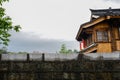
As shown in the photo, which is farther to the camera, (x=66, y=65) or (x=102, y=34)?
(x=102, y=34)

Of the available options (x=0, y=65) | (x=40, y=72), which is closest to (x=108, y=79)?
(x=40, y=72)

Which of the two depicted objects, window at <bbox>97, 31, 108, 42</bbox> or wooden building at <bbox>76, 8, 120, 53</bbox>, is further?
window at <bbox>97, 31, 108, 42</bbox>

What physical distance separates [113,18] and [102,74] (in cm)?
969

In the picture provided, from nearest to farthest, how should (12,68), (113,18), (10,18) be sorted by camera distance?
1. (12,68)
2. (10,18)
3. (113,18)

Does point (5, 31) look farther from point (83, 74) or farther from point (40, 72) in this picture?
point (83, 74)

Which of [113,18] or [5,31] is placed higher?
[113,18]

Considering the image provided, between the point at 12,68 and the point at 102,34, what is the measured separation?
1170 cm

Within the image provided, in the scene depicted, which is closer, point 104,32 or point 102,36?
point 102,36

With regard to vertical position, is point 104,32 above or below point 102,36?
above

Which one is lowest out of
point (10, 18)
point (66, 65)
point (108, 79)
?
point (108, 79)

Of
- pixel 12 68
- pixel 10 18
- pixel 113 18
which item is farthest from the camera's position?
pixel 113 18

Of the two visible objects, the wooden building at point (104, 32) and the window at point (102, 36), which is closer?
the wooden building at point (104, 32)

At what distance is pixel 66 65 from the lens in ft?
39.8

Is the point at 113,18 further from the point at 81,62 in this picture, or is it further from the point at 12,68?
the point at 12,68
